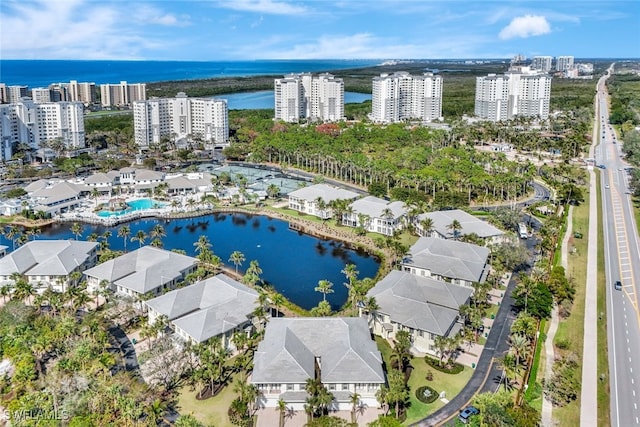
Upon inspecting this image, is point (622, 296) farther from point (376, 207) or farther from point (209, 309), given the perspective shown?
point (209, 309)

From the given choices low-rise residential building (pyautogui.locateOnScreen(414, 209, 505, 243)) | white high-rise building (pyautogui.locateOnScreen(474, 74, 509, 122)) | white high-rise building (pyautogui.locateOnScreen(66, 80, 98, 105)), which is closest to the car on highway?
low-rise residential building (pyautogui.locateOnScreen(414, 209, 505, 243))

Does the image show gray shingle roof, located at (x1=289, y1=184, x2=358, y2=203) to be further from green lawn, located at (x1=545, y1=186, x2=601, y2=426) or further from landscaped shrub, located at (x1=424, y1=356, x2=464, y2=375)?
landscaped shrub, located at (x1=424, y1=356, x2=464, y2=375)

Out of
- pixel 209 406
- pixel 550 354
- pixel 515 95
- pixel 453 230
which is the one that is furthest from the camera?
pixel 515 95

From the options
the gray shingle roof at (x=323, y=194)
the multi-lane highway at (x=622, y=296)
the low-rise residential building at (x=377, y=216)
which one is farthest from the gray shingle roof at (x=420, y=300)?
the gray shingle roof at (x=323, y=194)

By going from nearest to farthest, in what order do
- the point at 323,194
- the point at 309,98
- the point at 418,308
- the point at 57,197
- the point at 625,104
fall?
the point at 418,308, the point at 323,194, the point at 57,197, the point at 625,104, the point at 309,98

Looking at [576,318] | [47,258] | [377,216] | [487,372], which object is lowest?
[487,372]

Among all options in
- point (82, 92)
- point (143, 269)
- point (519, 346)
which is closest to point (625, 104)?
point (519, 346)
